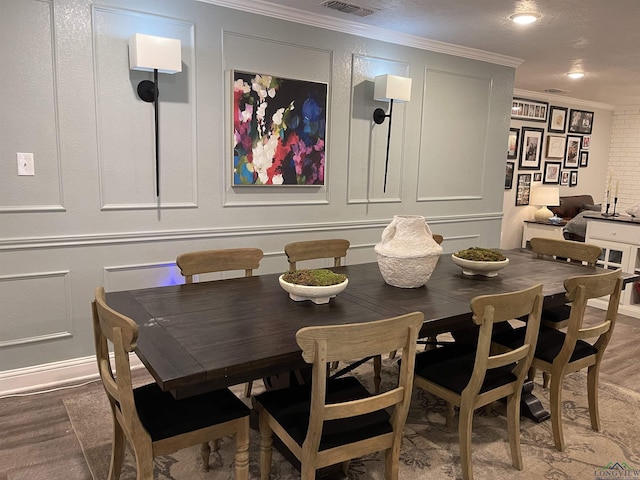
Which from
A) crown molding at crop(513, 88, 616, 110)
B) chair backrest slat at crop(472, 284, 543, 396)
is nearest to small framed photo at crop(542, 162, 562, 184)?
crown molding at crop(513, 88, 616, 110)

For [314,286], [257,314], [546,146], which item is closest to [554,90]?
[546,146]

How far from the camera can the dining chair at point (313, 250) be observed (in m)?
2.78

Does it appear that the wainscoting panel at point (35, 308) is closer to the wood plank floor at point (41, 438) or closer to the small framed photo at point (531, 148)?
the wood plank floor at point (41, 438)

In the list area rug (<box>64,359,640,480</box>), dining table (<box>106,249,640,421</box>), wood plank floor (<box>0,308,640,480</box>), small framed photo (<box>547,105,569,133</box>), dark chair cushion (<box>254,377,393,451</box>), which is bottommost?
wood plank floor (<box>0,308,640,480</box>)

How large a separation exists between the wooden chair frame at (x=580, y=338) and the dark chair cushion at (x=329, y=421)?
1.03 m

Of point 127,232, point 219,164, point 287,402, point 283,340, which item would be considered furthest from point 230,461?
point 219,164

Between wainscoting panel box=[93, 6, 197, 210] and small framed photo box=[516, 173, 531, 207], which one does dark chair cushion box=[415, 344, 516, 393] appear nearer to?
wainscoting panel box=[93, 6, 197, 210]

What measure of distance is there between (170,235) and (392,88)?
6.46 ft

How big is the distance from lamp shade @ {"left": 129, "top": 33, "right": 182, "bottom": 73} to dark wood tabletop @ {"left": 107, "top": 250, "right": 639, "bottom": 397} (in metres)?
1.32

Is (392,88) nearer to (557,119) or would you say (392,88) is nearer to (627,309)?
(627,309)

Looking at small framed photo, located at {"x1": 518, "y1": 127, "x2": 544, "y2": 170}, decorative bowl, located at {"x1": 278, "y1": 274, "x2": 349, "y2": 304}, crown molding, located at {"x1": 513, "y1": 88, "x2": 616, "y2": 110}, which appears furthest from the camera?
small framed photo, located at {"x1": 518, "y1": 127, "x2": 544, "y2": 170}

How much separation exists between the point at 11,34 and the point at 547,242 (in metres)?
3.46

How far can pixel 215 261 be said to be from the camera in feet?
8.25

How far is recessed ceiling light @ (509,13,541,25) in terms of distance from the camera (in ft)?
10.6
